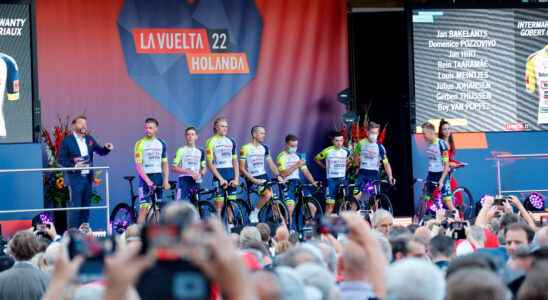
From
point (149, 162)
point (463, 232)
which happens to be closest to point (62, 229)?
point (149, 162)

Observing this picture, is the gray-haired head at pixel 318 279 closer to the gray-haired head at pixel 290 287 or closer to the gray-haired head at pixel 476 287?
the gray-haired head at pixel 290 287

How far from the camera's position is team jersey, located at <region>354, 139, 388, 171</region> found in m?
18.6

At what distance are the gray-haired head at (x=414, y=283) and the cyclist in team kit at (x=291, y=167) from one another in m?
13.6

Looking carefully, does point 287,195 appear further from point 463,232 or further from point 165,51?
point 463,232

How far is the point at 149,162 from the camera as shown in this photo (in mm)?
16984

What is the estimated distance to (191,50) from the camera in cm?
1938

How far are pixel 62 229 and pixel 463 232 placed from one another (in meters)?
9.48

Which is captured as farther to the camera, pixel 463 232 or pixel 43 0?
pixel 43 0

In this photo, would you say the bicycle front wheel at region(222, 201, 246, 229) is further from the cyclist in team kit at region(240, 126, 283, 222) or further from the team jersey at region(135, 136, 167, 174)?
the team jersey at region(135, 136, 167, 174)

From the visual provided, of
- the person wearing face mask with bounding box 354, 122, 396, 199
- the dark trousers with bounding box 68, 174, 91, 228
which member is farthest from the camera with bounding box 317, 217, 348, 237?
the person wearing face mask with bounding box 354, 122, 396, 199

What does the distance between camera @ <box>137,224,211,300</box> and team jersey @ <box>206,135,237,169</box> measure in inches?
518

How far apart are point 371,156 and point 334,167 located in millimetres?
625

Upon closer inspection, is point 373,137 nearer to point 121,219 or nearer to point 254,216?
point 254,216

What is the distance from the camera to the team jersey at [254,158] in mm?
17766
